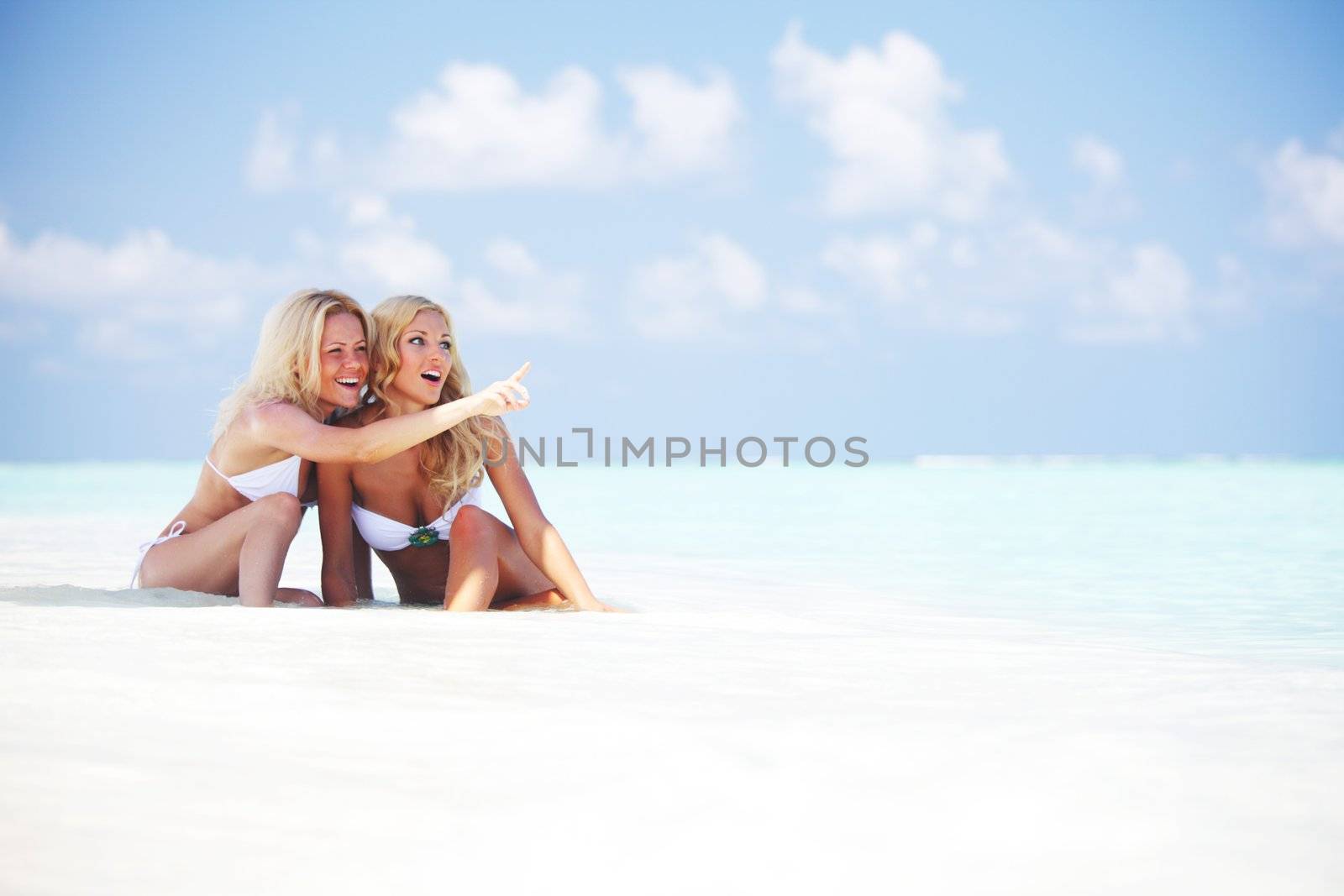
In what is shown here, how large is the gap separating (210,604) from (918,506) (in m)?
13.4

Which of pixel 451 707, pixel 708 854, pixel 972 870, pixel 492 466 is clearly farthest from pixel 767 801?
pixel 492 466

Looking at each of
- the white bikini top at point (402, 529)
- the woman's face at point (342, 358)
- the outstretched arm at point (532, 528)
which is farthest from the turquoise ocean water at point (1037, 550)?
the woman's face at point (342, 358)

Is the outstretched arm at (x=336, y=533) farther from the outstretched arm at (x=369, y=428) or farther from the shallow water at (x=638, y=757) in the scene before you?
the shallow water at (x=638, y=757)

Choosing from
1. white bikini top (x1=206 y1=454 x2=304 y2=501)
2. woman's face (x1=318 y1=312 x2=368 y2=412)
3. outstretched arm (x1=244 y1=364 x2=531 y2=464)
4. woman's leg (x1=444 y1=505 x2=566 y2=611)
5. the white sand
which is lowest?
the white sand

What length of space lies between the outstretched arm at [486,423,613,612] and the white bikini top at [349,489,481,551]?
7.1 inches

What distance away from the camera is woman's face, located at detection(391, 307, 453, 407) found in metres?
4.46

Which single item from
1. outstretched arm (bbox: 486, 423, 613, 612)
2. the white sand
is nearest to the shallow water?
the white sand

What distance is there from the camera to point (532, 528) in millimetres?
4473

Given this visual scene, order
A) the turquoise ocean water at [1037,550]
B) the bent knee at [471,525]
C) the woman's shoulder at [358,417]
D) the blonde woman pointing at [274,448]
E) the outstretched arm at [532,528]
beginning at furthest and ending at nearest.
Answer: the turquoise ocean water at [1037,550]
the woman's shoulder at [358,417]
the outstretched arm at [532,528]
the bent knee at [471,525]
the blonde woman pointing at [274,448]

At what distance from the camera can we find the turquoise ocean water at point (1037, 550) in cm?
497

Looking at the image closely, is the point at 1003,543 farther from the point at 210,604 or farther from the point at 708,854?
the point at 708,854

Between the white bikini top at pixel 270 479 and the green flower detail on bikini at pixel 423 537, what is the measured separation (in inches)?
19.3

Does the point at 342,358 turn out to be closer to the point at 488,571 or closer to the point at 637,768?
the point at 488,571

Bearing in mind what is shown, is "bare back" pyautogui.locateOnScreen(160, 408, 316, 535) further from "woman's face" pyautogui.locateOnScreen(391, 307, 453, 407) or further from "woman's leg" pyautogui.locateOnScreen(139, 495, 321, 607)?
"woman's face" pyautogui.locateOnScreen(391, 307, 453, 407)
